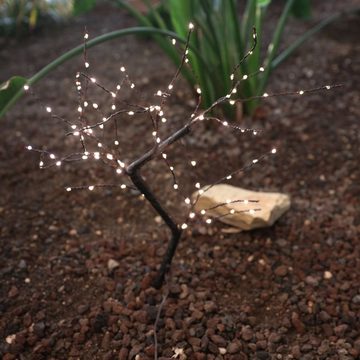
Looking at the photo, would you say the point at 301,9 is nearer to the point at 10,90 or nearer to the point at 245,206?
the point at 245,206

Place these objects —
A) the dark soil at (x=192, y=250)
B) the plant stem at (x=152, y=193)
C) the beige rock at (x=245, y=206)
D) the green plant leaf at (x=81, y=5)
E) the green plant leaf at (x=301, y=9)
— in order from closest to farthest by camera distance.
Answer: the plant stem at (x=152, y=193) < the dark soil at (x=192, y=250) < the beige rock at (x=245, y=206) < the green plant leaf at (x=81, y=5) < the green plant leaf at (x=301, y=9)

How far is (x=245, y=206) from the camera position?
4.60 ft

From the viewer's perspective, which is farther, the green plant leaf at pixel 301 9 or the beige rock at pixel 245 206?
the green plant leaf at pixel 301 9

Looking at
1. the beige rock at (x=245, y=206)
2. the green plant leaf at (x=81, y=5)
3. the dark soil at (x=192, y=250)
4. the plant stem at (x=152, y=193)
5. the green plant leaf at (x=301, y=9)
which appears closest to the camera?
the plant stem at (x=152, y=193)

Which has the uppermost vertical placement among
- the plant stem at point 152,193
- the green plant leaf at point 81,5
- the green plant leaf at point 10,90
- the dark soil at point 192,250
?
the green plant leaf at point 10,90

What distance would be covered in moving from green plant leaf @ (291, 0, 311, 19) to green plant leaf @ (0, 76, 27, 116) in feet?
4.64

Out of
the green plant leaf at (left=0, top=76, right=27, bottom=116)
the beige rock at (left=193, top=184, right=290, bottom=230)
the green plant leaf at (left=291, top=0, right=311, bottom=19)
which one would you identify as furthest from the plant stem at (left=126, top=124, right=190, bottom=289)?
the green plant leaf at (left=291, top=0, right=311, bottom=19)

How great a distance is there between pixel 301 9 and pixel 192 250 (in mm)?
1333

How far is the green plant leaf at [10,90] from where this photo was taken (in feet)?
3.80

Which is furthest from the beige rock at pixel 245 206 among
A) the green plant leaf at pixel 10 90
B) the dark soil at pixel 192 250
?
the green plant leaf at pixel 10 90

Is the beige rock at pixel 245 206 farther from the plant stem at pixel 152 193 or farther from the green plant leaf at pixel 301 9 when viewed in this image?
the green plant leaf at pixel 301 9

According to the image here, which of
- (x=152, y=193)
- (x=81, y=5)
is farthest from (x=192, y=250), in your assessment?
(x=81, y=5)

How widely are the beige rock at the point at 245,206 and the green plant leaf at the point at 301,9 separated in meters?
1.07

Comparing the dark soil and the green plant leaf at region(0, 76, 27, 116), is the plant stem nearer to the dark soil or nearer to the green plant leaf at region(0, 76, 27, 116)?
the dark soil
